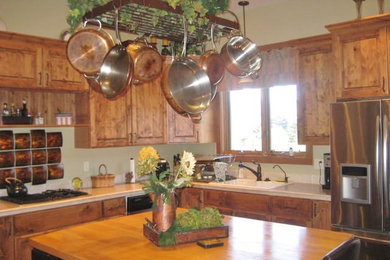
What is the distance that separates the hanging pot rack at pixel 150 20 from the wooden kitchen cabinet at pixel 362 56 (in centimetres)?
149

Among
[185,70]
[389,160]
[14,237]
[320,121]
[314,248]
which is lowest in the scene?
[14,237]

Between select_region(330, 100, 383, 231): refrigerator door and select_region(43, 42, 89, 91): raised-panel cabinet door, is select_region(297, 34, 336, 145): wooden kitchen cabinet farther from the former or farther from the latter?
select_region(43, 42, 89, 91): raised-panel cabinet door

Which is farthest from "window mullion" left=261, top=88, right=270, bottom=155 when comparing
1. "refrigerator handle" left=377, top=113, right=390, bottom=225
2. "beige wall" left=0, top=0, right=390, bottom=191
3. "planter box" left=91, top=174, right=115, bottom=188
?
"planter box" left=91, top=174, right=115, bottom=188

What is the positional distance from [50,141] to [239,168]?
2189 millimetres

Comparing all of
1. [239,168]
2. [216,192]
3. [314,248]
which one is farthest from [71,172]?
[314,248]

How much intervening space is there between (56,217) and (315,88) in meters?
2.76

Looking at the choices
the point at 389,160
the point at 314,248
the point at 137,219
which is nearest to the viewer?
the point at 314,248

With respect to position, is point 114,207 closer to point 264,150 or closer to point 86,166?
point 86,166

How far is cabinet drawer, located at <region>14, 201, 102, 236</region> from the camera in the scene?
10.8 ft

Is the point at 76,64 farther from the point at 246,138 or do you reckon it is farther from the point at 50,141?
the point at 246,138

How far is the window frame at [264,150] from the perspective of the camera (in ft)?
14.1

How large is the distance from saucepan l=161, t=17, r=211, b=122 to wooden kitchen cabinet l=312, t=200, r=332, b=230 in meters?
1.79

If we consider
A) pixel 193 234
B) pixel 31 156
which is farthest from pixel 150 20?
pixel 31 156

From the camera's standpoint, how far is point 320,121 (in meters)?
3.89
